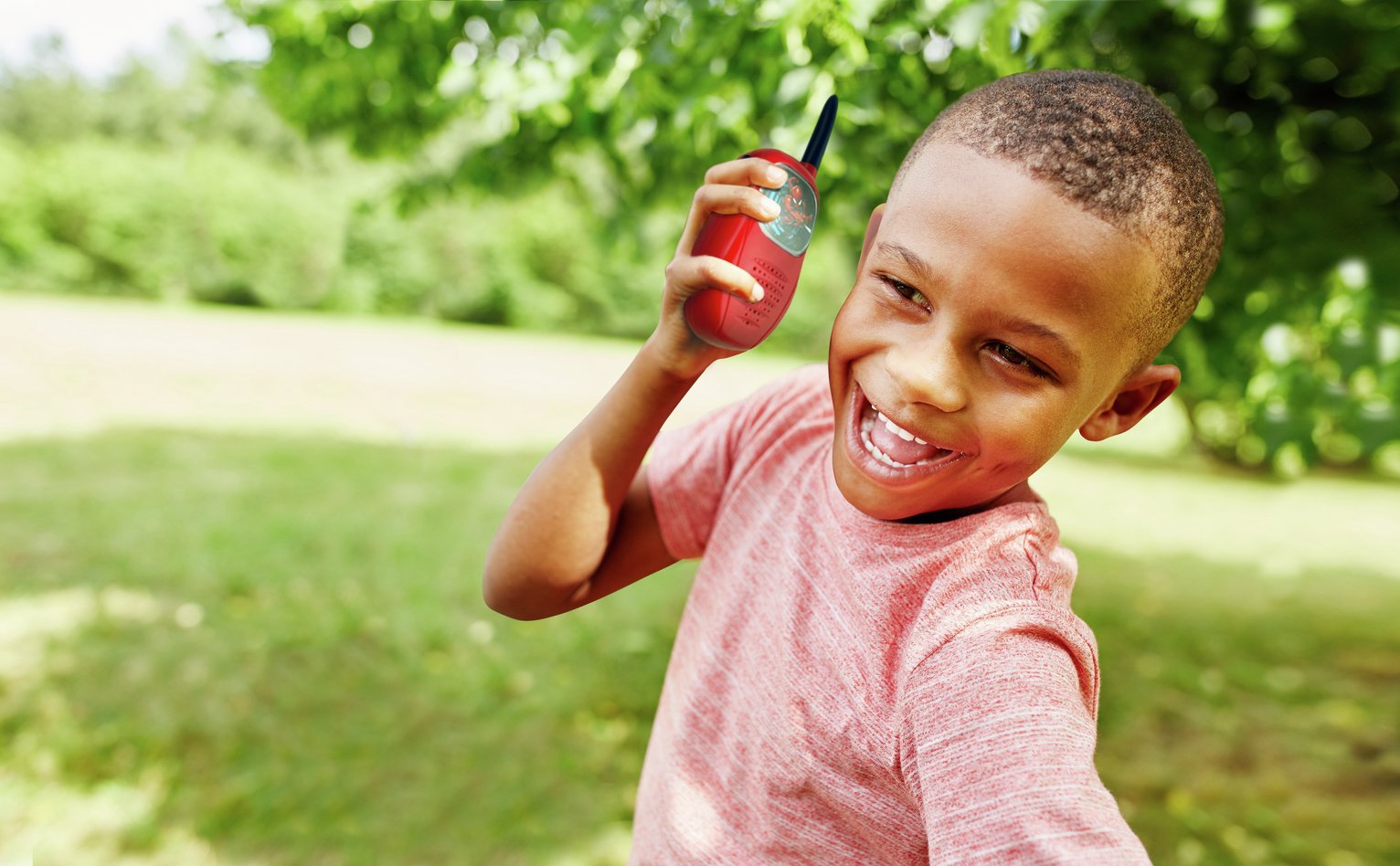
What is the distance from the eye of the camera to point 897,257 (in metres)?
1.08

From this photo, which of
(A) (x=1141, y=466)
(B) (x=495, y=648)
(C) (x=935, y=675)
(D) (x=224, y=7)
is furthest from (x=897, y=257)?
(A) (x=1141, y=466)

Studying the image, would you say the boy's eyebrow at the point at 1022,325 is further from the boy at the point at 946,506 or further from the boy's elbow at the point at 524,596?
the boy's elbow at the point at 524,596

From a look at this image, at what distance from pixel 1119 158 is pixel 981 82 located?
5.13ft

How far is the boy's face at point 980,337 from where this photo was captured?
3.26 feet

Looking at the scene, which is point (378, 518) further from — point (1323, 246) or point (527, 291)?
point (527, 291)

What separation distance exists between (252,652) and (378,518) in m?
2.30

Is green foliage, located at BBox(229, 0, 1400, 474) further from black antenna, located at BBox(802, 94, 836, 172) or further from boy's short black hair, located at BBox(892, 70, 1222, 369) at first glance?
boy's short black hair, located at BBox(892, 70, 1222, 369)

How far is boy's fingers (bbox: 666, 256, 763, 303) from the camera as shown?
1223 millimetres

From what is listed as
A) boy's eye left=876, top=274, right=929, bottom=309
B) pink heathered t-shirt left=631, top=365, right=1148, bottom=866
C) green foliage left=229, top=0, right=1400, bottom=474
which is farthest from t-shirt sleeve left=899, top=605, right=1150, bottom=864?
green foliage left=229, top=0, right=1400, bottom=474

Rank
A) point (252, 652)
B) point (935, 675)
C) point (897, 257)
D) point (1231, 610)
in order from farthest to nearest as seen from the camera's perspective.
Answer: point (1231, 610), point (252, 652), point (897, 257), point (935, 675)

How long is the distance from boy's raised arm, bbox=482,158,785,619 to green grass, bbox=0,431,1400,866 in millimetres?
2203

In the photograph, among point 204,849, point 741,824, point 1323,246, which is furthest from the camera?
point 204,849

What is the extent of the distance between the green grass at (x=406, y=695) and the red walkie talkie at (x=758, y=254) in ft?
8.52

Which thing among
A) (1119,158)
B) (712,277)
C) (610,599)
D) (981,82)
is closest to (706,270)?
(712,277)
